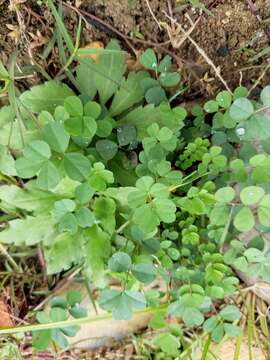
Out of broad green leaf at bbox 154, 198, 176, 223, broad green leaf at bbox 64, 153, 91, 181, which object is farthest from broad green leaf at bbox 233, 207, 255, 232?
broad green leaf at bbox 64, 153, 91, 181

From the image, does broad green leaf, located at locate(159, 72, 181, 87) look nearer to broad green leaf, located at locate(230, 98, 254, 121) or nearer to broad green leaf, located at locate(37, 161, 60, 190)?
broad green leaf, located at locate(230, 98, 254, 121)

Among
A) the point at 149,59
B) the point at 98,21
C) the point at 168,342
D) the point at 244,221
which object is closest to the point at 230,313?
the point at 168,342

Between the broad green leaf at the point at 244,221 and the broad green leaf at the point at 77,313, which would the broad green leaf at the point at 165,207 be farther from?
the broad green leaf at the point at 77,313

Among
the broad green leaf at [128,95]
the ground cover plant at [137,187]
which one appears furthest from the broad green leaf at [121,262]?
the broad green leaf at [128,95]

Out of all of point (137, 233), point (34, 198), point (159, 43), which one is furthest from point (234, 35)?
point (34, 198)

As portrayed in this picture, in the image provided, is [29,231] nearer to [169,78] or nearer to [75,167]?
[75,167]
